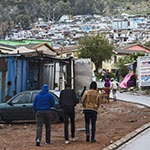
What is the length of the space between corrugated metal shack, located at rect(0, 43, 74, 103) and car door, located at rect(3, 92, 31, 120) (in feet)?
10.9

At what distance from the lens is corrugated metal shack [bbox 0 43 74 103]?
1997cm

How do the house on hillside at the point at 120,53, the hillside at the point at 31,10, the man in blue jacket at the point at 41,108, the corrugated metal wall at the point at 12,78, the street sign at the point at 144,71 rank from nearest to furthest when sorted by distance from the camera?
1. the man in blue jacket at the point at 41,108
2. the corrugated metal wall at the point at 12,78
3. the street sign at the point at 144,71
4. the house on hillside at the point at 120,53
5. the hillside at the point at 31,10

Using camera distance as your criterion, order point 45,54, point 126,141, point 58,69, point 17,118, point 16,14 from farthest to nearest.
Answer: point 16,14 → point 58,69 → point 45,54 → point 17,118 → point 126,141

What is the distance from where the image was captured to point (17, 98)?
16.7 metres

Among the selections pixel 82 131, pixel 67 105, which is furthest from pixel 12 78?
pixel 67 105

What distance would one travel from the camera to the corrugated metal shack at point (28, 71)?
19969 millimetres

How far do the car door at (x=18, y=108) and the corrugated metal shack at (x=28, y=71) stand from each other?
3.32 metres

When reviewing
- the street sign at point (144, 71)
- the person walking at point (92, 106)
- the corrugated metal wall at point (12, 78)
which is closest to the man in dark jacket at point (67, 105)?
the person walking at point (92, 106)

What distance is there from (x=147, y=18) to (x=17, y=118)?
174 m

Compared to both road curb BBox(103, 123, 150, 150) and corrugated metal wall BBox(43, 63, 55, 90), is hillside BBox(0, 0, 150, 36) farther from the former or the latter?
road curb BBox(103, 123, 150, 150)

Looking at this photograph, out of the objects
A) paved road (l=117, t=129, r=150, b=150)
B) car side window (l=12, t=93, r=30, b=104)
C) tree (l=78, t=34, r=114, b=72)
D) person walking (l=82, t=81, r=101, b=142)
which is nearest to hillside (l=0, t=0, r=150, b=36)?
tree (l=78, t=34, r=114, b=72)

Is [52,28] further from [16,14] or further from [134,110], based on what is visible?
[134,110]

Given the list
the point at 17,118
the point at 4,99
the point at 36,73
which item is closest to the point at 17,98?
the point at 17,118

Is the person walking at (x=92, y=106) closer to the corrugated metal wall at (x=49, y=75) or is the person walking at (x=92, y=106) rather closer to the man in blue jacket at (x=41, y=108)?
the man in blue jacket at (x=41, y=108)
